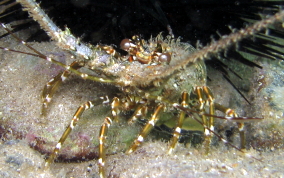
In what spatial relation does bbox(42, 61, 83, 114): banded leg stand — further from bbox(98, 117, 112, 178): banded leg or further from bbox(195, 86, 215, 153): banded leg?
bbox(195, 86, 215, 153): banded leg

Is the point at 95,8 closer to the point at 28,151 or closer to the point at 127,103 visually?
the point at 127,103

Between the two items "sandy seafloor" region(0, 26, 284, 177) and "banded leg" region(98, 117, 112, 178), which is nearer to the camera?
"sandy seafloor" region(0, 26, 284, 177)

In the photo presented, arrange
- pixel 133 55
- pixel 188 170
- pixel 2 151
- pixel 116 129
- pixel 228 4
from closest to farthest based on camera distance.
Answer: pixel 188 170 < pixel 2 151 < pixel 133 55 < pixel 116 129 < pixel 228 4

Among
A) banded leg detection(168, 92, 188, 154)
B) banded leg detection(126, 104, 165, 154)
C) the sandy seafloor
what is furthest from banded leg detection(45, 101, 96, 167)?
banded leg detection(168, 92, 188, 154)

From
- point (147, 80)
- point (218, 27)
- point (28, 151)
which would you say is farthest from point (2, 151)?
point (218, 27)

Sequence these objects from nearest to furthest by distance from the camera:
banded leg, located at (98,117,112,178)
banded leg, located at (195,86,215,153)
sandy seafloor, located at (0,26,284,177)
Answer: sandy seafloor, located at (0,26,284,177) < banded leg, located at (98,117,112,178) < banded leg, located at (195,86,215,153)

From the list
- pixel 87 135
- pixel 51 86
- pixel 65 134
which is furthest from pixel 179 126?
pixel 51 86

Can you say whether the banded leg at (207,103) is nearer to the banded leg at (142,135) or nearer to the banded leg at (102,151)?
the banded leg at (142,135)

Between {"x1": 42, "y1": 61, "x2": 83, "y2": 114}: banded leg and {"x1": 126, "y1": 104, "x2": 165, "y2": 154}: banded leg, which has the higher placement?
{"x1": 42, "y1": 61, "x2": 83, "y2": 114}: banded leg

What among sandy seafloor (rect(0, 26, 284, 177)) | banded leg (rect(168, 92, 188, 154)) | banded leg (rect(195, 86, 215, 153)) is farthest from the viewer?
banded leg (rect(195, 86, 215, 153))
